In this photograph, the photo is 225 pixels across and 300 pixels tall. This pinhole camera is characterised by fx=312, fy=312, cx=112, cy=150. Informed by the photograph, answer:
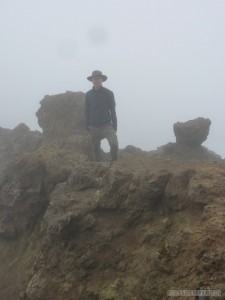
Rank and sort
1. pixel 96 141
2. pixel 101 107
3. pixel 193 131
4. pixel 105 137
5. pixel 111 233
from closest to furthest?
pixel 111 233
pixel 101 107
pixel 105 137
pixel 96 141
pixel 193 131

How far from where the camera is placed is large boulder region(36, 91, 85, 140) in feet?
61.0

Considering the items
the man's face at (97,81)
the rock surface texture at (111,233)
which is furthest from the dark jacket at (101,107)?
the rock surface texture at (111,233)

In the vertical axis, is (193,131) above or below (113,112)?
below

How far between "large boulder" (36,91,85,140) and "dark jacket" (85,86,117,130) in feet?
14.8

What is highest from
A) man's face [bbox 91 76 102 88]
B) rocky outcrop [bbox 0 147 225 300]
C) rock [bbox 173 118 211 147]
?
man's face [bbox 91 76 102 88]

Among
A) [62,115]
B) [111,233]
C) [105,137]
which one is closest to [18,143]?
[62,115]

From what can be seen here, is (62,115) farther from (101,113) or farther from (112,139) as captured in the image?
(112,139)

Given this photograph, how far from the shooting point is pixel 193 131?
1669 cm

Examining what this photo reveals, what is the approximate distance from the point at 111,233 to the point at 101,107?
271 inches

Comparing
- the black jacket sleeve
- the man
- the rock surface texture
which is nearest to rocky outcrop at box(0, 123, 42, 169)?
the man

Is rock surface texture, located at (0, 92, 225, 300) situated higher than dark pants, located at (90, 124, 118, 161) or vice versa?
dark pants, located at (90, 124, 118, 161)

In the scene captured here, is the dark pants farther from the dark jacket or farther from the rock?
the rock

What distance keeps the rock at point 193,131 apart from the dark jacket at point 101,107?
4.88 meters

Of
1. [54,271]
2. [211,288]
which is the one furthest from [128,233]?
[211,288]
